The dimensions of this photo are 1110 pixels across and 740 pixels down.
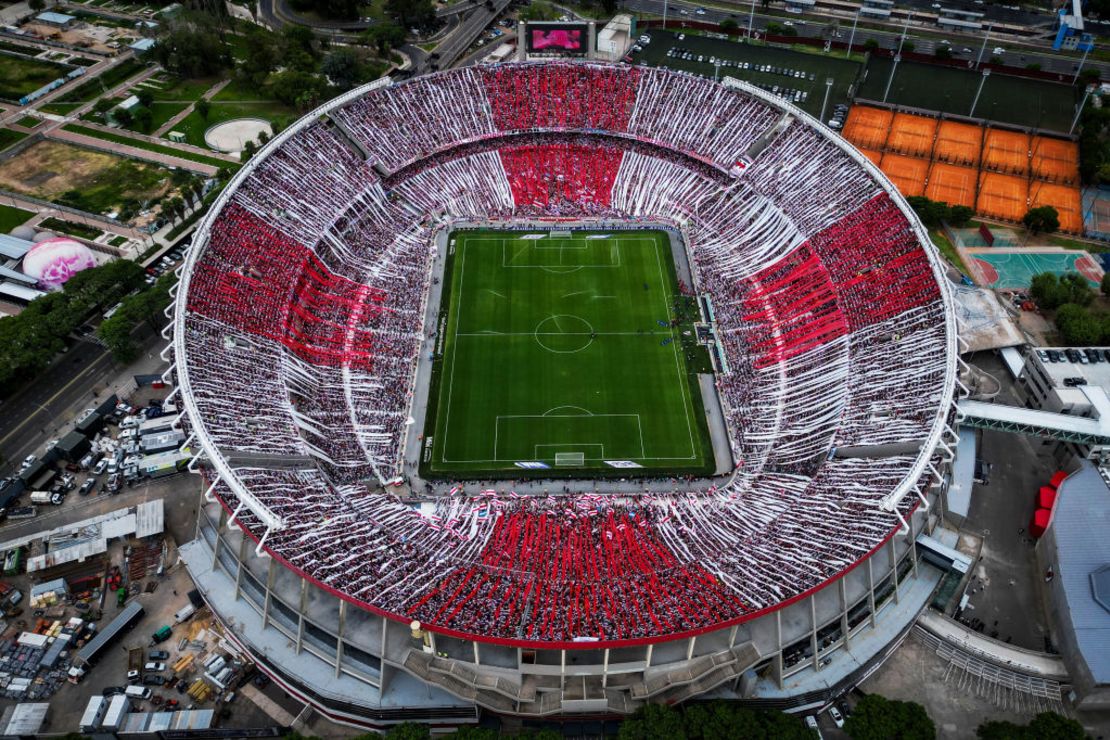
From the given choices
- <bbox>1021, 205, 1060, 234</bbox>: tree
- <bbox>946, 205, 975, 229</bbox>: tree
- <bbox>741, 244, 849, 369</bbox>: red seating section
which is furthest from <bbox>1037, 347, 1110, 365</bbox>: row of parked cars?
<bbox>946, 205, 975, 229</bbox>: tree

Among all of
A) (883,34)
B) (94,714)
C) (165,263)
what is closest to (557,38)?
(165,263)

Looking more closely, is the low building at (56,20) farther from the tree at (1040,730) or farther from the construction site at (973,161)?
the tree at (1040,730)

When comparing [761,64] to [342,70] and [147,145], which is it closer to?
[342,70]

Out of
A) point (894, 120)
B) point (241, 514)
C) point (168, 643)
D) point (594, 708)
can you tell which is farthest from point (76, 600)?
point (894, 120)

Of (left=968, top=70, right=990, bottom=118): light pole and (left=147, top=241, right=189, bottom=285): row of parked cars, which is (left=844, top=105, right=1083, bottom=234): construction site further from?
(left=147, top=241, right=189, bottom=285): row of parked cars

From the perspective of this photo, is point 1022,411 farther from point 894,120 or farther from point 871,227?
point 894,120
